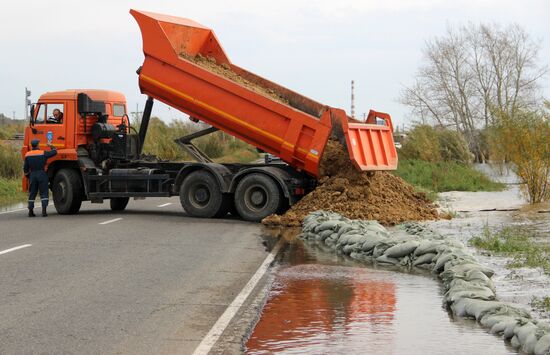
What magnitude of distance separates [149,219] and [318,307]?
11.6m

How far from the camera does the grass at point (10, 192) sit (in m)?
29.2

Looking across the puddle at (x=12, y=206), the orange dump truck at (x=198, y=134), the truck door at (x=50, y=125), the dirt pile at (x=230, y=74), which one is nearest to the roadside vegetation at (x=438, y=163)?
the dirt pile at (x=230, y=74)

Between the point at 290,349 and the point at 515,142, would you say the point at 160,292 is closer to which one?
the point at 290,349

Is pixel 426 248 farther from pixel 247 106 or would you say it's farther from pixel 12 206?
pixel 12 206

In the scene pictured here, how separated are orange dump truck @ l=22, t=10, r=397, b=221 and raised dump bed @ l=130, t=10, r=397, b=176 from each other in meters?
0.02

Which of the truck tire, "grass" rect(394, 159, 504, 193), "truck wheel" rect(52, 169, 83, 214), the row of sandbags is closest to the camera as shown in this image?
the row of sandbags

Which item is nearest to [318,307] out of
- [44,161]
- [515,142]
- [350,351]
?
A: [350,351]

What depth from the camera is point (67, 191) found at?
73.6 feet

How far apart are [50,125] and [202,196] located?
14.3ft

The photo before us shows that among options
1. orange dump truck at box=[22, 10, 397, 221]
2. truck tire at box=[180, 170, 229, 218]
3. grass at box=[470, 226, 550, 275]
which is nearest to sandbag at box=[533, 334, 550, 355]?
grass at box=[470, 226, 550, 275]

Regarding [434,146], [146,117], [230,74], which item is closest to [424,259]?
[230,74]

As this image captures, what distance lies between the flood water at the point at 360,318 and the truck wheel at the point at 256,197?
7.70 meters

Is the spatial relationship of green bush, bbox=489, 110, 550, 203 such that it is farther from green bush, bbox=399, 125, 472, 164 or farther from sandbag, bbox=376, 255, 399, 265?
green bush, bbox=399, 125, 472, 164

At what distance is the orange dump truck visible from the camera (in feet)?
66.1
